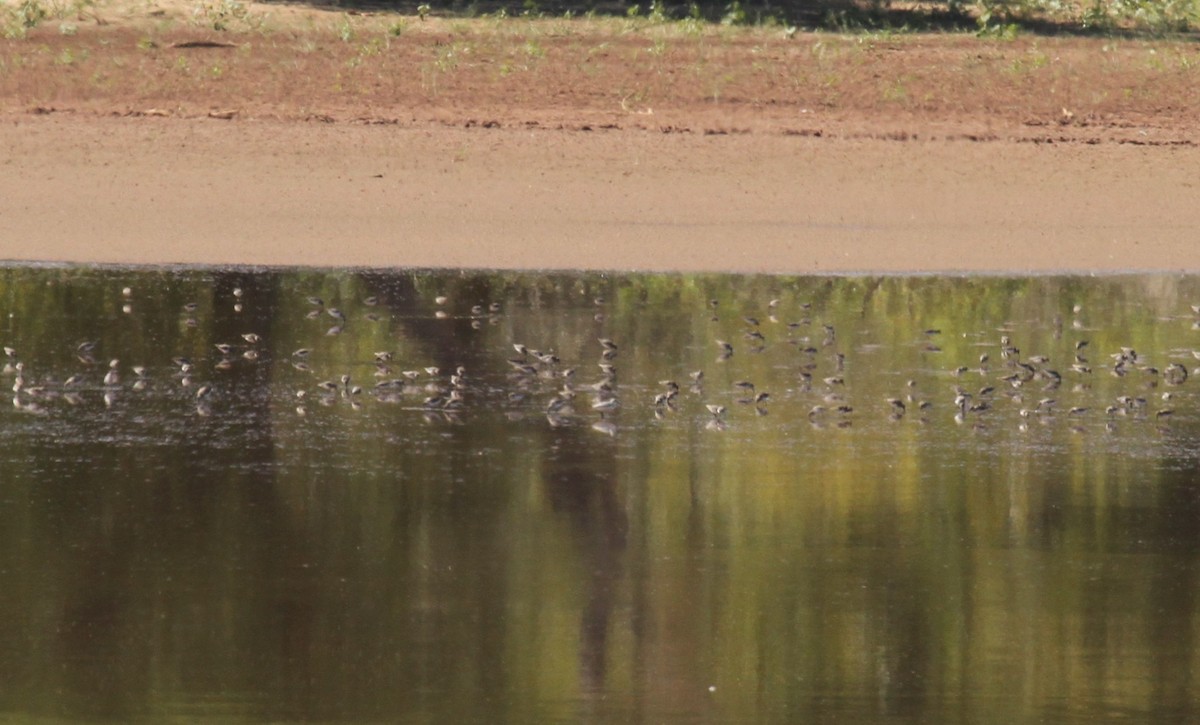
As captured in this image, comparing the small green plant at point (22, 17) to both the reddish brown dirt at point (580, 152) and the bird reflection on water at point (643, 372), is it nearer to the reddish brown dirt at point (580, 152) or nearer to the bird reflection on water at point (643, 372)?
the reddish brown dirt at point (580, 152)

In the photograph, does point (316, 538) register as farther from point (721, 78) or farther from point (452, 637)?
point (721, 78)

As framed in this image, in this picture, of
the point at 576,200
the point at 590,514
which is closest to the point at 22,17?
the point at 576,200

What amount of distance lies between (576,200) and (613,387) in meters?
5.77

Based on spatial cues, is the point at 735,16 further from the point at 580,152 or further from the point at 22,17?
the point at 22,17

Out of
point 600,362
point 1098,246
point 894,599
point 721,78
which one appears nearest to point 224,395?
point 600,362

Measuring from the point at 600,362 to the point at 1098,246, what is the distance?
602cm

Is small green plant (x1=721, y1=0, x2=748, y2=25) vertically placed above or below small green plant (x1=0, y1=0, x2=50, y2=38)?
above

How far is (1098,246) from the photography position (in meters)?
15.9

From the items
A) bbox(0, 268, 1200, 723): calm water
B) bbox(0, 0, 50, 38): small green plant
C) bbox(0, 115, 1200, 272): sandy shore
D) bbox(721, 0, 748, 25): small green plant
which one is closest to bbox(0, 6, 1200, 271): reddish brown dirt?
bbox(0, 115, 1200, 272): sandy shore

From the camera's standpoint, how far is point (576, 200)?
53.5 ft

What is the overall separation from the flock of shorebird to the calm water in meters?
0.03

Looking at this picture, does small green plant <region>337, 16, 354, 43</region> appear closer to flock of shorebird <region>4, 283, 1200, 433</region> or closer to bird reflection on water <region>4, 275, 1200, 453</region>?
bird reflection on water <region>4, 275, 1200, 453</region>

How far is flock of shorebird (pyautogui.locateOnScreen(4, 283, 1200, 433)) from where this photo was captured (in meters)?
10.2

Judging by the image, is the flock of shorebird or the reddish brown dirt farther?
the reddish brown dirt
